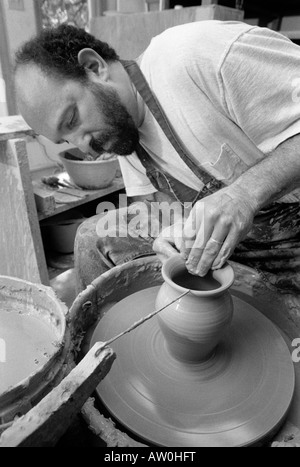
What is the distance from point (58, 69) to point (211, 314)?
1026mm

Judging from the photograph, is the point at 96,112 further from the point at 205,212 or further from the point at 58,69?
the point at 205,212

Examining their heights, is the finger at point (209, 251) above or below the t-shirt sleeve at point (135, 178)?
above

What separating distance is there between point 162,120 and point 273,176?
19.7 inches

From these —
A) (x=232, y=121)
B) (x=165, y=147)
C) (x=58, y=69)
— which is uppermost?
(x=58, y=69)

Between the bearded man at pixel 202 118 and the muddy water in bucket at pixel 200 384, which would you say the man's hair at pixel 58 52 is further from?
the muddy water in bucket at pixel 200 384

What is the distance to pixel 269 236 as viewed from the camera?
1530 mm

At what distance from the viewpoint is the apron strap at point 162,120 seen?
139cm

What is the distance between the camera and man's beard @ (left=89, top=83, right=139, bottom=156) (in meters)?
1.35

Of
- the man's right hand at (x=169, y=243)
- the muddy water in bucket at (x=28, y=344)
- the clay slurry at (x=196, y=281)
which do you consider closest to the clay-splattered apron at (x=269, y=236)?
the man's right hand at (x=169, y=243)

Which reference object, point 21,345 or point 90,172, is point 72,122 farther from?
point 90,172

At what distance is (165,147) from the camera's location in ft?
4.90

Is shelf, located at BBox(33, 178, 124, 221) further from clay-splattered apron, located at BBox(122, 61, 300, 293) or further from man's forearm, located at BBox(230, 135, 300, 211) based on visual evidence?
man's forearm, located at BBox(230, 135, 300, 211)

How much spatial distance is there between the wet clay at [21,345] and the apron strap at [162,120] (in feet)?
2.75
